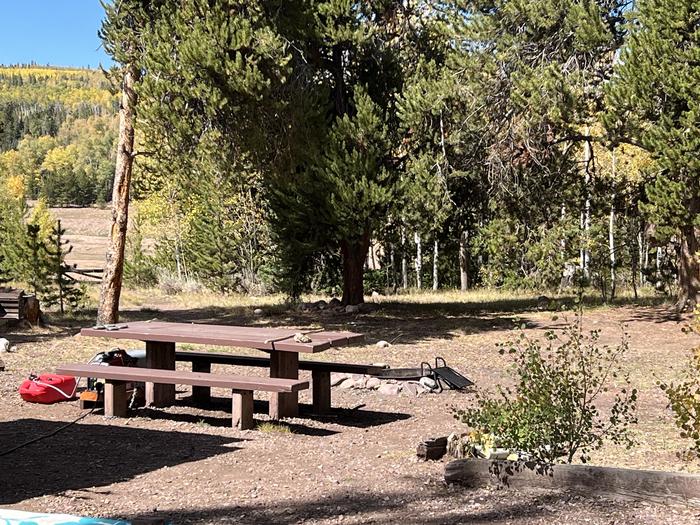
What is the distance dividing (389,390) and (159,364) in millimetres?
2771

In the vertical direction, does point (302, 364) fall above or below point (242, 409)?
above

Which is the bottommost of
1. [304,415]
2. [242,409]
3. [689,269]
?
[304,415]

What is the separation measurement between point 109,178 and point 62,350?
334ft

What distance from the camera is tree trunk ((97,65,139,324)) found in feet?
48.1

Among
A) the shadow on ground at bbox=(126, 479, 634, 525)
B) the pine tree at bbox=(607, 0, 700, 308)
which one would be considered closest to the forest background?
the pine tree at bbox=(607, 0, 700, 308)

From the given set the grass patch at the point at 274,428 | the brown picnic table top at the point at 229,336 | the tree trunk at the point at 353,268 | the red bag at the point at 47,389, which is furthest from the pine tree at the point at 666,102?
the red bag at the point at 47,389

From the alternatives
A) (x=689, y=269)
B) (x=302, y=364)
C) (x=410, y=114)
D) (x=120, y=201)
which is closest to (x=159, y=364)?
(x=302, y=364)

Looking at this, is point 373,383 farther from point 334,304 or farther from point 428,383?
point 334,304

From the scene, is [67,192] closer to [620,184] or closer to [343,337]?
[620,184]

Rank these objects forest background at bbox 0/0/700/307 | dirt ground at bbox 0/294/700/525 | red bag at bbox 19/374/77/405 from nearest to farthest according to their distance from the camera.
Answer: dirt ground at bbox 0/294/700/525 → red bag at bbox 19/374/77/405 → forest background at bbox 0/0/700/307

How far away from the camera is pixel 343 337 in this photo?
27.2 ft

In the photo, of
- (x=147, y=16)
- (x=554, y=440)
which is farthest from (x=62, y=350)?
(x=554, y=440)

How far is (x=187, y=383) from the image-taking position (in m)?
7.79

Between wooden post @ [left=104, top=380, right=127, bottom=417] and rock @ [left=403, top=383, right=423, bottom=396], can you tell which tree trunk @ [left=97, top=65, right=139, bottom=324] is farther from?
rock @ [left=403, top=383, right=423, bottom=396]
